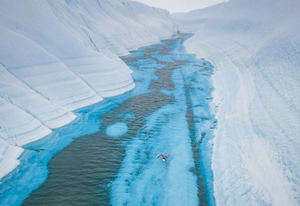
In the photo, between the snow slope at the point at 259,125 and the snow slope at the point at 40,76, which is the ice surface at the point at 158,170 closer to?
the snow slope at the point at 259,125

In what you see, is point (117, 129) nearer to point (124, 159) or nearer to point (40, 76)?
point (124, 159)

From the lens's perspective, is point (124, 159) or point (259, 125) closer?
point (124, 159)

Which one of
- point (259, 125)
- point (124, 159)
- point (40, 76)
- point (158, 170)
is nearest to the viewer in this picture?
point (158, 170)

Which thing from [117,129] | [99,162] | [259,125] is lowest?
[99,162]

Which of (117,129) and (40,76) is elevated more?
(40,76)

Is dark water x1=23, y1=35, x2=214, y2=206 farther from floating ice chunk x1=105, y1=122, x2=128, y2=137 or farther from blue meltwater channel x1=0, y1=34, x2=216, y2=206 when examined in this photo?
floating ice chunk x1=105, y1=122, x2=128, y2=137

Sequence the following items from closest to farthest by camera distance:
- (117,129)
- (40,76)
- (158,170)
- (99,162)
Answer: (158,170), (99,162), (117,129), (40,76)

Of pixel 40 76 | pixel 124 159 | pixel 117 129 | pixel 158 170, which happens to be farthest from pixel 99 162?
pixel 40 76
